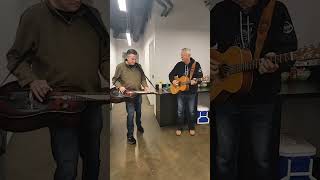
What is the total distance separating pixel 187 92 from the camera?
1.57 m


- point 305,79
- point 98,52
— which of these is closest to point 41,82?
point 98,52

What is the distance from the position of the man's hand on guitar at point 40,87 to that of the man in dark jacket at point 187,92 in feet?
2.57

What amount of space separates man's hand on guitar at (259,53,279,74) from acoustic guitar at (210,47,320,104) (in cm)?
2

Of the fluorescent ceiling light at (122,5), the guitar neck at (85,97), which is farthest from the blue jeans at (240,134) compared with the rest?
the fluorescent ceiling light at (122,5)

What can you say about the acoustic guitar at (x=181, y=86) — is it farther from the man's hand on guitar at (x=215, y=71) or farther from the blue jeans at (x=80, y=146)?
the blue jeans at (x=80, y=146)

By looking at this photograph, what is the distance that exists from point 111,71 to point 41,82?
0.42 meters

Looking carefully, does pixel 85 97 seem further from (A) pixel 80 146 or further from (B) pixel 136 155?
(B) pixel 136 155

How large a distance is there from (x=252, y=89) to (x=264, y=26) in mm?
394

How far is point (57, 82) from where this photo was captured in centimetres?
140

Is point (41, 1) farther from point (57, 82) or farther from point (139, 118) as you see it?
point (139, 118)

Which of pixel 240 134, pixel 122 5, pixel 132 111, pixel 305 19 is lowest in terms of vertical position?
pixel 240 134

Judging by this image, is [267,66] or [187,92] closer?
[267,66]

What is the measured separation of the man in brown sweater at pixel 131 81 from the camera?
152cm

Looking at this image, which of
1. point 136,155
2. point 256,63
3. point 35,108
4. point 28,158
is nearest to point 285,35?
point 256,63
